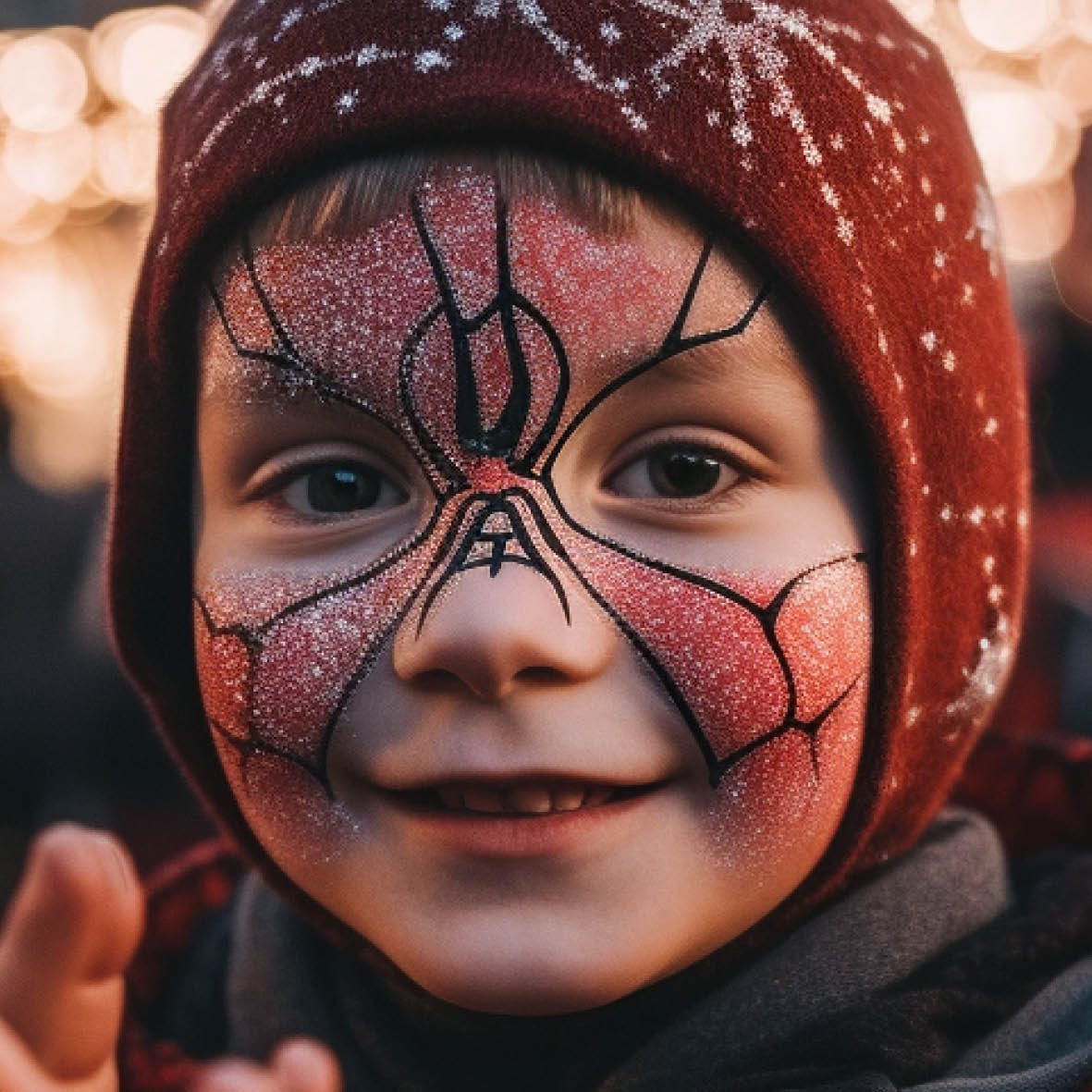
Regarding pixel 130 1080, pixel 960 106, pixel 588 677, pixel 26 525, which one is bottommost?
pixel 26 525

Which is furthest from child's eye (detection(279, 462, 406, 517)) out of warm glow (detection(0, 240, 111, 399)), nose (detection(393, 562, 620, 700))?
warm glow (detection(0, 240, 111, 399))

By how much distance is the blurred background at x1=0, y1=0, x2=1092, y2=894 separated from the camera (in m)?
1.93

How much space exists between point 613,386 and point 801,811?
0.37 metres

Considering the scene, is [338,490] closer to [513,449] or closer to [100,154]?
[513,449]

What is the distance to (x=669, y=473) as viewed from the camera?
97cm

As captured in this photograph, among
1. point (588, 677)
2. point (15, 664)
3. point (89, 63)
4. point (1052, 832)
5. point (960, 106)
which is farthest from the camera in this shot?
point (89, 63)

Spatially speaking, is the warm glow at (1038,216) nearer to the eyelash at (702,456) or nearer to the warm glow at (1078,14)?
the warm glow at (1078,14)

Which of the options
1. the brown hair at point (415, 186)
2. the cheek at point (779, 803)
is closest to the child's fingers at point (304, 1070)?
the cheek at point (779, 803)

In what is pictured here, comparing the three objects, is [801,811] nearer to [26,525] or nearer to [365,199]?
[365,199]

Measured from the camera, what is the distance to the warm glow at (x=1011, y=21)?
3.74m

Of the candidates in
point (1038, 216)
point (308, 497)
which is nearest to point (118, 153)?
point (1038, 216)

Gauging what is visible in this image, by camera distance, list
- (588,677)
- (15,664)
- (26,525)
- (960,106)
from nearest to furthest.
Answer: (588,677) < (960,106) < (15,664) < (26,525)

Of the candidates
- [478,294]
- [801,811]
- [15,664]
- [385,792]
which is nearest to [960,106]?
[478,294]

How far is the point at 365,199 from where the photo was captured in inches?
37.9
